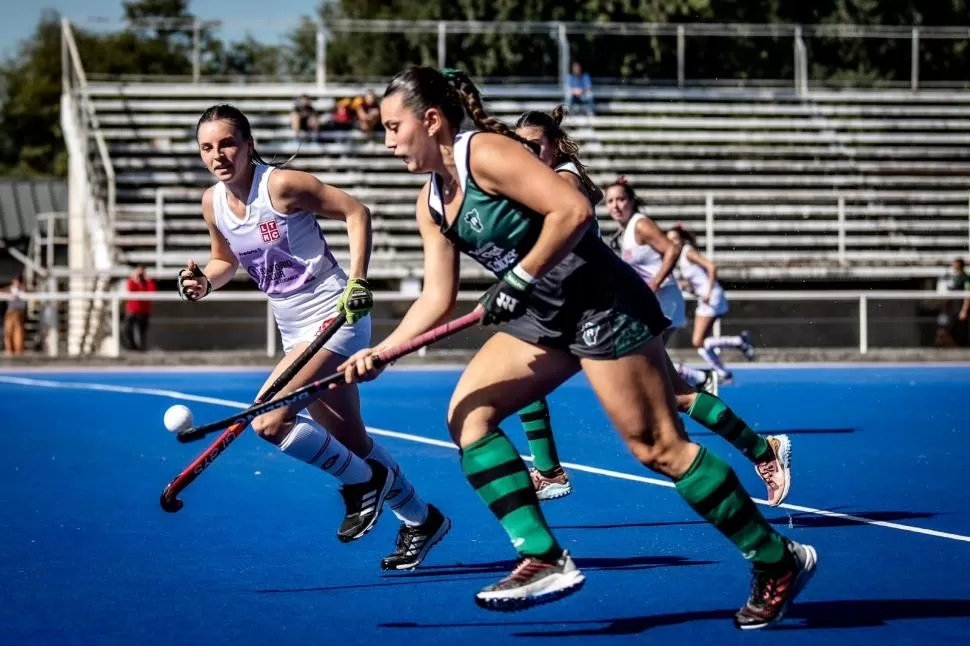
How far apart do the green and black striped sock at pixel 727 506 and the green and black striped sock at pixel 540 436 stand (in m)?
3.09

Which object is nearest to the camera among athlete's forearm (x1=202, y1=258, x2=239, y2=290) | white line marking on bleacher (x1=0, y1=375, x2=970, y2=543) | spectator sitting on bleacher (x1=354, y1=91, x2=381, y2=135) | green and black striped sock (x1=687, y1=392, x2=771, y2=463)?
athlete's forearm (x1=202, y1=258, x2=239, y2=290)

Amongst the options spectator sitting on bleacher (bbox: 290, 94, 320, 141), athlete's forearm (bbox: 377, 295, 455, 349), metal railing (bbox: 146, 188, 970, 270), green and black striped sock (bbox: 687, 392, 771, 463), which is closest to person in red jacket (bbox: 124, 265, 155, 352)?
metal railing (bbox: 146, 188, 970, 270)

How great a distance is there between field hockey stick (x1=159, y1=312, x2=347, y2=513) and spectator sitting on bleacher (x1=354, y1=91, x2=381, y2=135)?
2018cm

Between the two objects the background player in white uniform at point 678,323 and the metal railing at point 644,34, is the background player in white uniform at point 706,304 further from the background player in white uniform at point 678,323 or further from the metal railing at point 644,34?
the metal railing at point 644,34

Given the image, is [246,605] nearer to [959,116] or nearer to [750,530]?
[750,530]

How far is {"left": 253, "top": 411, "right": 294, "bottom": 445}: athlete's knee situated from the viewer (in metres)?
5.95

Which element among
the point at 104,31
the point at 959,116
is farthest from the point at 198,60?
the point at 959,116

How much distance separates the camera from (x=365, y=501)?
6125 mm

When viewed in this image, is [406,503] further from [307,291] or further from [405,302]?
[405,302]

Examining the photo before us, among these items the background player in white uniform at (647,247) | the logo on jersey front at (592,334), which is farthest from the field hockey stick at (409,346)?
the background player in white uniform at (647,247)

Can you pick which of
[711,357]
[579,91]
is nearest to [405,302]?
[579,91]

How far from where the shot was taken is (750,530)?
4656 mm

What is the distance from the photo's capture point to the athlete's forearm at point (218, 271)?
6629mm

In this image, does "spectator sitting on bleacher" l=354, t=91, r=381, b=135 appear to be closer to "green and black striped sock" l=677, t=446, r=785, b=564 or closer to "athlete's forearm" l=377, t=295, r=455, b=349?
A: "athlete's forearm" l=377, t=295, r=455, b=349
